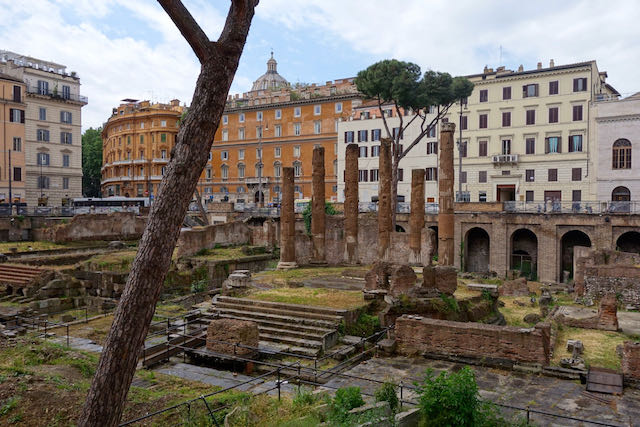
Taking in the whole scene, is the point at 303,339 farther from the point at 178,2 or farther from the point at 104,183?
the point at 104,183

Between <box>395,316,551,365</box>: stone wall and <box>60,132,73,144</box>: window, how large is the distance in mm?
43432

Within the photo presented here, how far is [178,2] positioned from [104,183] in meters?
71.8

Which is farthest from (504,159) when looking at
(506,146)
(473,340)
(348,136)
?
(473,340)

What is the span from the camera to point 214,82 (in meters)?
6.47

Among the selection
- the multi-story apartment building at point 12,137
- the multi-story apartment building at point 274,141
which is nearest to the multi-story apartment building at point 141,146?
the multi-story apartment building at point 274,141

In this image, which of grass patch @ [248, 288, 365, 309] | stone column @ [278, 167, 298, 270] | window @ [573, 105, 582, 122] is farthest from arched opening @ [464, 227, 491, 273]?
grass patch @ [248, 288, 365, 309]

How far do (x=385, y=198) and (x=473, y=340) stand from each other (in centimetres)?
1480

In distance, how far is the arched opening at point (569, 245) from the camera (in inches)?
1449

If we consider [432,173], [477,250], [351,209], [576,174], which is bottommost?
[477,250]

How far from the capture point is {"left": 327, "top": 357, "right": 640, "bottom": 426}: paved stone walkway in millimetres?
10297

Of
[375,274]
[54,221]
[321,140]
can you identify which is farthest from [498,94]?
[54,221]

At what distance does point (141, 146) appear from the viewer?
67.5m

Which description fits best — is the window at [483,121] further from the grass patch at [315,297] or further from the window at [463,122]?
the grass patch at [315,297]

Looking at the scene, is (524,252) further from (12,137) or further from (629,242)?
(12,137)
